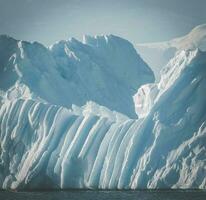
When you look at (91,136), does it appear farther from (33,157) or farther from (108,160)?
(33,157)

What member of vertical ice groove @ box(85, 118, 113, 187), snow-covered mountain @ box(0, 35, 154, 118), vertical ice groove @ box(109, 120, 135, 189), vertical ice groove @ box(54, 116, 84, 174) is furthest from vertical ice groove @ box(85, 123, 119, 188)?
snow-covered mountain @ box(0, 35, 154, 118)

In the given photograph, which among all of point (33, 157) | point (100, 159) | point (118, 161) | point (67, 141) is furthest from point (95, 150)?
point (33, 157)

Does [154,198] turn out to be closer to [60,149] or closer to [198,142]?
[198,142]

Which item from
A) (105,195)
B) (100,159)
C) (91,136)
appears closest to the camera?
(105,195)

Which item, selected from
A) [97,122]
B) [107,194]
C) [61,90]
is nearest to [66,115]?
[97,122]

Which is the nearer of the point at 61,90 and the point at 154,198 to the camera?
the point at 154,198

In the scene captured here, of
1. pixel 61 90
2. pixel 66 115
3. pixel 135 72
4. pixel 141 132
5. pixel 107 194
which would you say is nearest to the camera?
pixel 107 194

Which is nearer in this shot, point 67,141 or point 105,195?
point 105,195
